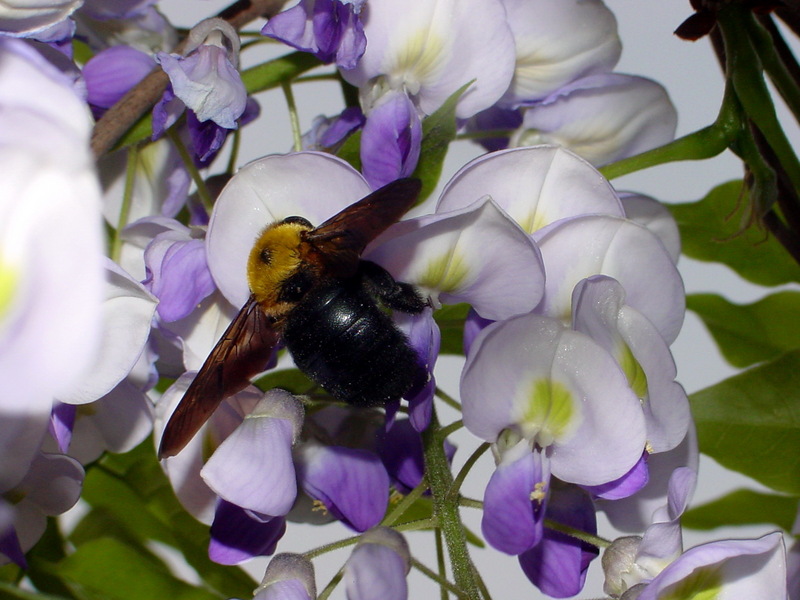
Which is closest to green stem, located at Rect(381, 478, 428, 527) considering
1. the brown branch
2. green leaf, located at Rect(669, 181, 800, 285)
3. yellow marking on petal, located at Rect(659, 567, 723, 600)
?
yellow marking on petal, located at Rect(659, 567, 723, 600)

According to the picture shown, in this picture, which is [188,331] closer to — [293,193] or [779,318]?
[293,193]

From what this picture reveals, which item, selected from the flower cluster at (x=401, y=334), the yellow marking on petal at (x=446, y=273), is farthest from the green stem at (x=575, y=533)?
the yellow marking on petal at (x=446, y=273)

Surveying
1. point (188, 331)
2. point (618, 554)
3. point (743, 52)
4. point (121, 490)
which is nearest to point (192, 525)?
point (121, 490)

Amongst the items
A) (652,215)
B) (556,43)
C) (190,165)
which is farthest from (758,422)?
(190,165)

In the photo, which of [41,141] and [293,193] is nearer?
[41,141]

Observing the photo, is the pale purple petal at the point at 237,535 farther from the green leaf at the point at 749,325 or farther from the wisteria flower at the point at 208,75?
the green leaf at the point at 749,325

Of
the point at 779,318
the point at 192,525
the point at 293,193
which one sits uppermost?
the point at 293,193

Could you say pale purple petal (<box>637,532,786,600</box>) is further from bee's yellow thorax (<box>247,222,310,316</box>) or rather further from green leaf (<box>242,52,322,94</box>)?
green leaf (<box>242,52,322,94</box>)
